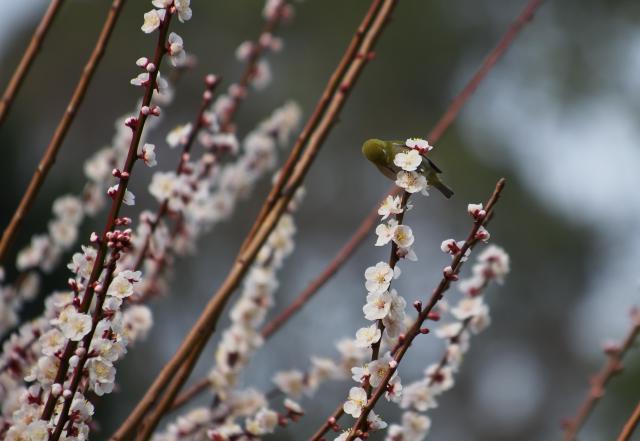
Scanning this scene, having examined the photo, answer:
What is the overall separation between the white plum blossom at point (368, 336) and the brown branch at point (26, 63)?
2.19ft

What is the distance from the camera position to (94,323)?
100 centimetres

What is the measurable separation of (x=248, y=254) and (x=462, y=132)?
405 inches

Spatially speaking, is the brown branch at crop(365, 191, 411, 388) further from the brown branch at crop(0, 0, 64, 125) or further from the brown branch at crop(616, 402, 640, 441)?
the brown branch at crop(0, 0, 64, 125)

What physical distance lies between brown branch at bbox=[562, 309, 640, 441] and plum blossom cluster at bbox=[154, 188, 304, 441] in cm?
44

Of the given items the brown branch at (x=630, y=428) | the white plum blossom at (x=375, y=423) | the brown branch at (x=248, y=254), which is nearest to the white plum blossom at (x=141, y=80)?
the brown branch at (x=248, y=254)

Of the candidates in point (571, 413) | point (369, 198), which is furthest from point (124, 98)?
point (571, 413)

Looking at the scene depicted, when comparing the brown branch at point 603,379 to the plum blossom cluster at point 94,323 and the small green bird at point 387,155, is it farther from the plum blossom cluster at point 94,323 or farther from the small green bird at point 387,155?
the plum blossom cluster at point 94,323

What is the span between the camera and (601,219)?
34.9ft

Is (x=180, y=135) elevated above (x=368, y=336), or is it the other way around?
(x=180, y=135)

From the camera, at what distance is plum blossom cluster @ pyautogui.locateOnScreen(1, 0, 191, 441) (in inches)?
39.8

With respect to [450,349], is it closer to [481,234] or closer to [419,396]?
[419,396]

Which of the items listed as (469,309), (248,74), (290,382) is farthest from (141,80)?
(290,382)

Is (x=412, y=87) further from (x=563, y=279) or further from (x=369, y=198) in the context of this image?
(x=563, y=279)

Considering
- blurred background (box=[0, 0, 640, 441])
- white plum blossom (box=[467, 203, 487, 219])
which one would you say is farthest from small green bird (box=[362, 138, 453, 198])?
blurred background (box=[0, 0, 640, 441])
